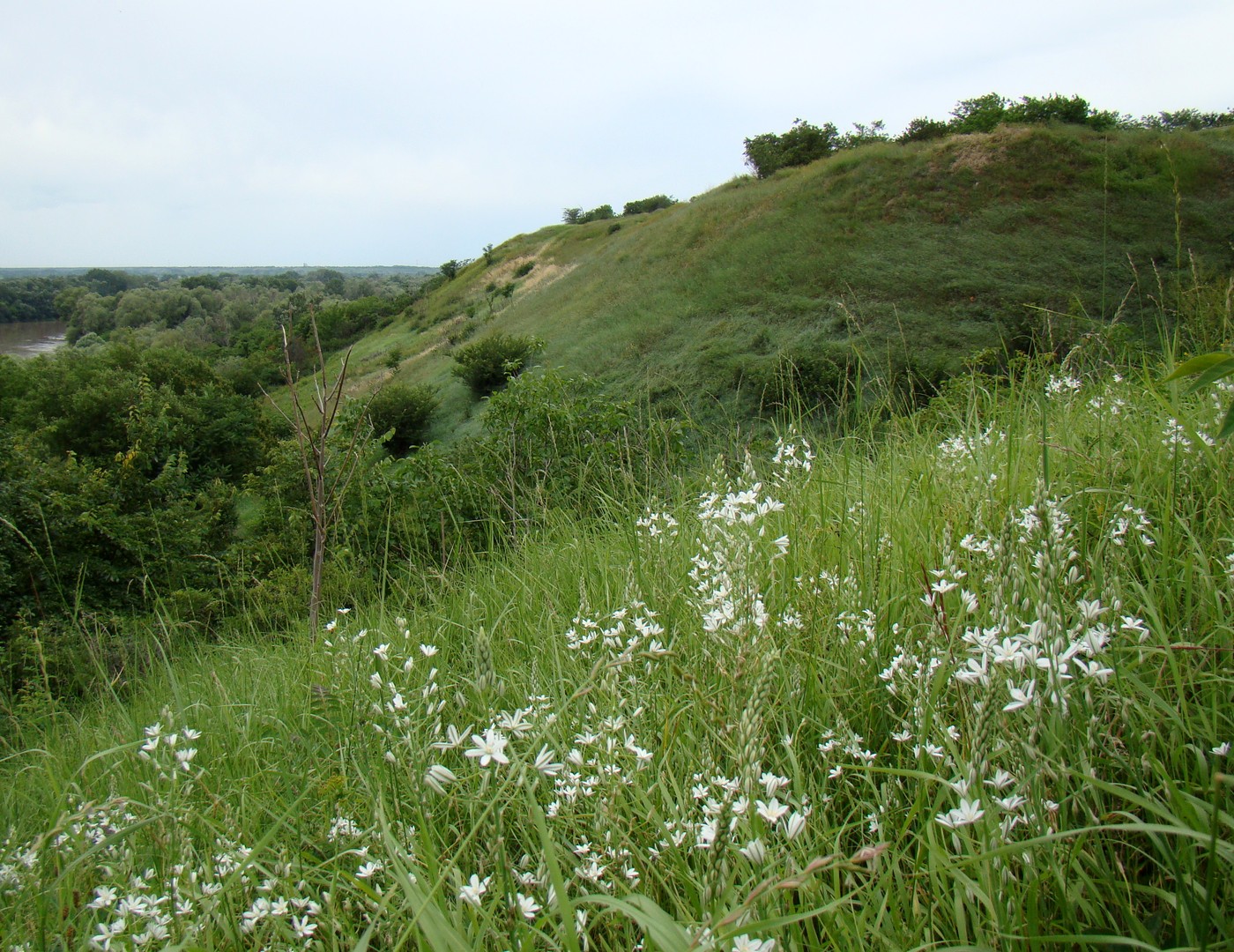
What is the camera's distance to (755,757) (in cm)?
100

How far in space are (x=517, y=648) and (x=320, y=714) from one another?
0.73 m

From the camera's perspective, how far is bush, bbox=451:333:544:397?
67.1 ft

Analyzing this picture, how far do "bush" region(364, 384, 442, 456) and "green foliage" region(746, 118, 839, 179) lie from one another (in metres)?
18.6

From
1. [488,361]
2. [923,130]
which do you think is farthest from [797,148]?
[488,361]

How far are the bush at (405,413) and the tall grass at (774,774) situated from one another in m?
18.1

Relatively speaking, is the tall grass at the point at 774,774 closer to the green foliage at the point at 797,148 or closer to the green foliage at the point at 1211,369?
the green foliage at the point at 1211,369

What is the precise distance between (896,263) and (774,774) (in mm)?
18849

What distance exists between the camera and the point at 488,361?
21.1 metres

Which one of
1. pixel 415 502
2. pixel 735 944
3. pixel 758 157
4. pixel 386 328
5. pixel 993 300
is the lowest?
pixel 415 502

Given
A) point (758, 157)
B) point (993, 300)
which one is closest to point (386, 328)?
point (758, 157)

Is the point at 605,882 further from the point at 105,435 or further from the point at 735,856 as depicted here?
the point at 105,435

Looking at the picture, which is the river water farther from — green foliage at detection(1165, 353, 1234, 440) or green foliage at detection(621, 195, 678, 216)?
green foliage at detection(1165, 353, 1234, 440)

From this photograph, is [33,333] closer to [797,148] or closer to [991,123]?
[797,148]

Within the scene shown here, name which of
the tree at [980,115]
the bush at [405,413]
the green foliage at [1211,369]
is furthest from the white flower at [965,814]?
the tree at [980,115]
